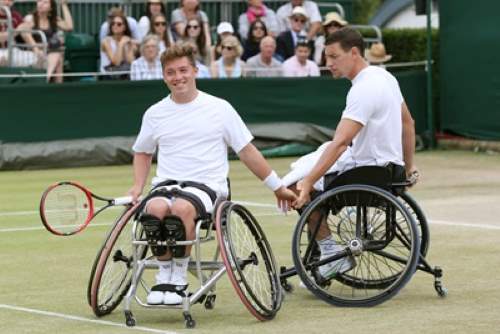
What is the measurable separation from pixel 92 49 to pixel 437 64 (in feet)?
16.0

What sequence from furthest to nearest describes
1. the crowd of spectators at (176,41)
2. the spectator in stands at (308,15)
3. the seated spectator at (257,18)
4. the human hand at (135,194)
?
1. the spectator in stands at (308,15)
2. the seated spectator at (257,18)
3. the crowd of spectators at (176,41)
4. the human hand at (135,194)

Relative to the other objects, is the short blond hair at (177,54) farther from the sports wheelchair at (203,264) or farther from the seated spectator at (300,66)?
the seated spectator at (300,66)

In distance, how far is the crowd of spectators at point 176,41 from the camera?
1877cm

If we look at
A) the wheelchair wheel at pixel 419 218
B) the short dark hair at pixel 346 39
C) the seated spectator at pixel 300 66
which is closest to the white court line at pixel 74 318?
the wheelchair wheel at pixel 419 218

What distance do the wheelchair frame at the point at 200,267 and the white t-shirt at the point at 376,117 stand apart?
2.85ft

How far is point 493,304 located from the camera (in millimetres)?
8125

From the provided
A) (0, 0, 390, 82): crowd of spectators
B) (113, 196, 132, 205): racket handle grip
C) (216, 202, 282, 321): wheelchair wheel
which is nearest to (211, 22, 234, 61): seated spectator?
(0, 0, 390, 82): crowd of spectators

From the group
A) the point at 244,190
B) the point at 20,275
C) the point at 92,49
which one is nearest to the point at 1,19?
the point at 92,49

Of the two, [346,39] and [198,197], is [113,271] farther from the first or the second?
[346,39]

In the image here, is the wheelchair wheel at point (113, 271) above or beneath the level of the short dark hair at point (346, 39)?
beneath

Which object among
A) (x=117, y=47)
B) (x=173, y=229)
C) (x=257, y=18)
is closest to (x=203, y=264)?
(x=173, y=229)

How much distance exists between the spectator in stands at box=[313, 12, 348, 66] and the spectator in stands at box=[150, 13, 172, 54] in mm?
2168

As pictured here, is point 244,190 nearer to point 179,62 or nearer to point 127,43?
point 127,43

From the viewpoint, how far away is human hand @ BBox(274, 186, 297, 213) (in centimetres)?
790
